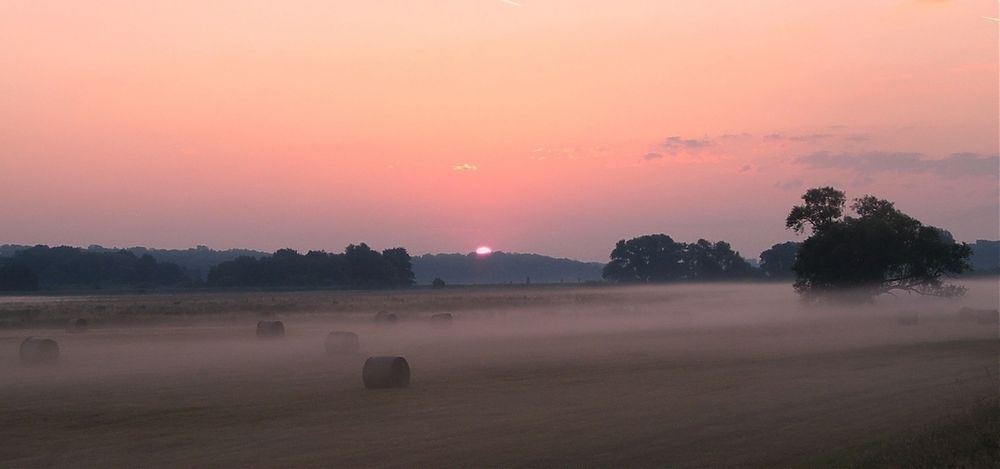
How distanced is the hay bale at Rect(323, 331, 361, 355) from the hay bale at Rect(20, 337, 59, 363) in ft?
32.6

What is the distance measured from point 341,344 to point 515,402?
55.9 ft

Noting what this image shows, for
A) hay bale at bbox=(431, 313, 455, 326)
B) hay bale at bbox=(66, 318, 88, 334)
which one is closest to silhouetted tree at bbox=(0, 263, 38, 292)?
hay bale at bbox=(66, 318, 88, 334)

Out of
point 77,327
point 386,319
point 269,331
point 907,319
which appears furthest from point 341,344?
point 907,319

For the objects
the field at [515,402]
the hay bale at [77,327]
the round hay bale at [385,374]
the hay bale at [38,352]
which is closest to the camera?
the field at [515,402]

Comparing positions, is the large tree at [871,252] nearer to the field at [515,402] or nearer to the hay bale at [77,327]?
the field at [515,402]

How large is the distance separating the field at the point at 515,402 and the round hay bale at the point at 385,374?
476 millimetres

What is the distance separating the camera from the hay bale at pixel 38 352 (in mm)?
37750

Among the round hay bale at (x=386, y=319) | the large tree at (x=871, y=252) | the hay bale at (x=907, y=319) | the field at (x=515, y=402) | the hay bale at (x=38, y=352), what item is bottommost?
the field at (x=515, y=402)

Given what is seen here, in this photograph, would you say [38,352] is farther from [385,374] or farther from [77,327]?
[77,327]

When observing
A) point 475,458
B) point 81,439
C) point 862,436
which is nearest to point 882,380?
point 862,436

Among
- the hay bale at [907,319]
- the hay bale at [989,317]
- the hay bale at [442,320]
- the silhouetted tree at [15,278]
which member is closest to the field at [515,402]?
the hay bale at [989,317]

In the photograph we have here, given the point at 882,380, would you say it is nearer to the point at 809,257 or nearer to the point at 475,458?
the point at 475,458

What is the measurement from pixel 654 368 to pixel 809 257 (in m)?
38.9

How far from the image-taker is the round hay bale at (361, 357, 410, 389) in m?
28.7
